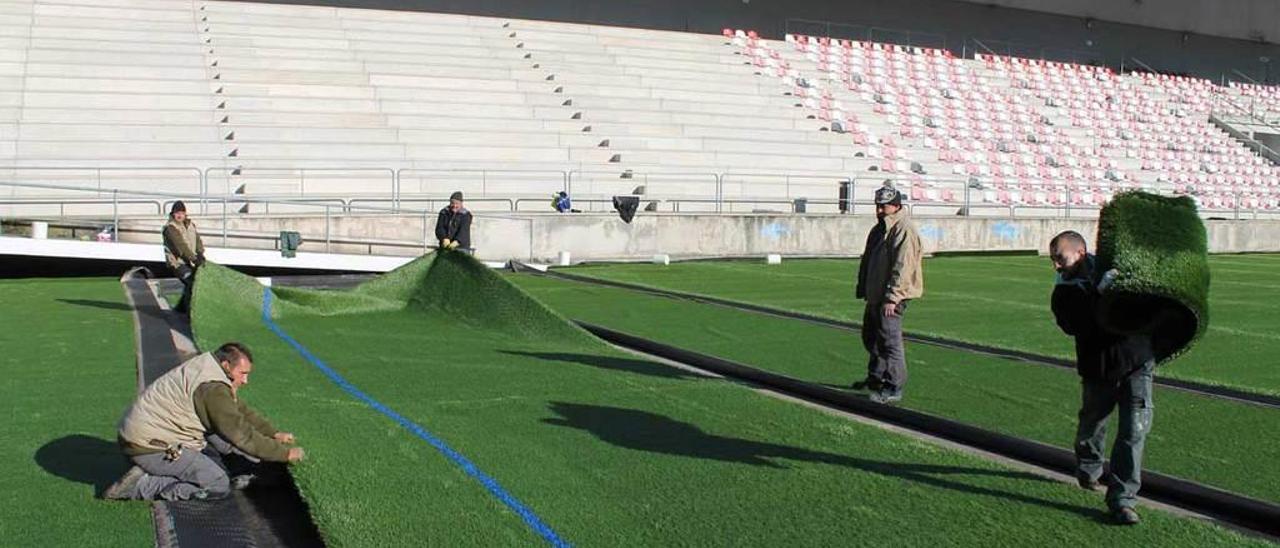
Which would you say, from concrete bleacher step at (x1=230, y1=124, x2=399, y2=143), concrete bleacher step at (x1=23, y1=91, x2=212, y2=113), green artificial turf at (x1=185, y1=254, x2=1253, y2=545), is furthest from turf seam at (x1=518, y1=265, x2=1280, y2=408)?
concrete bleacher step at (x1=23, y1=91, x2=212, y2=113)

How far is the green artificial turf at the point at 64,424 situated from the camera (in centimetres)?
534

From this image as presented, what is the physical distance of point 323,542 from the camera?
16.7 ft

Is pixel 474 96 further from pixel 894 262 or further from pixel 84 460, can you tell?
pixel 84 460

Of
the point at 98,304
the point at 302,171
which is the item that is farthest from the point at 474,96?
the point at 98,304

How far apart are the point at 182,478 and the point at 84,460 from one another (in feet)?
3.60

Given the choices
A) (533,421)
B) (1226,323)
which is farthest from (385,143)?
(533,421)

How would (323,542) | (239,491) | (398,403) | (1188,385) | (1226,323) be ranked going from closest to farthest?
1. (323,542)
2. (239,491)
3. (398,403)
4. (1188,385)
5. (1226,323)

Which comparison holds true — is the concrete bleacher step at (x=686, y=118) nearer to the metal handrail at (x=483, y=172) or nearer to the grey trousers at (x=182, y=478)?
the metal handrail at (x=483, y=172)

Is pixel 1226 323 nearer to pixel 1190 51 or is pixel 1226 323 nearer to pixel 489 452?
pixel 489 452

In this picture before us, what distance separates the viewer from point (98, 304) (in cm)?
1456

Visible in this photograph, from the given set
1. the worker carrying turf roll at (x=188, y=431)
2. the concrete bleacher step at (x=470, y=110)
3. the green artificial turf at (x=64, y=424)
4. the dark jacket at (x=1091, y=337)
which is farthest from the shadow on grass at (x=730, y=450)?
the concrete bleacher step at (x=470, y=110)

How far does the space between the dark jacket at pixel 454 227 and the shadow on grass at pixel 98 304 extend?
12.3ft

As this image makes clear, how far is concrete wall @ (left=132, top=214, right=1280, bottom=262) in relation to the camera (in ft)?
70.6

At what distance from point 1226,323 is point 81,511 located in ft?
39.8
